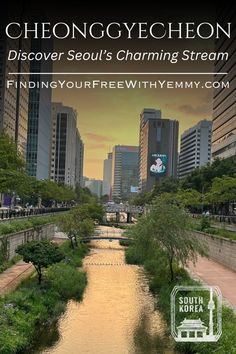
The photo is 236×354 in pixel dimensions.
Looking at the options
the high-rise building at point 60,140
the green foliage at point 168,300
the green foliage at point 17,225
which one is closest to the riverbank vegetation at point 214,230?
the green foliage at point 168,300

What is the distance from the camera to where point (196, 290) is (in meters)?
16.0

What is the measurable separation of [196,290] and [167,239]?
11425mm

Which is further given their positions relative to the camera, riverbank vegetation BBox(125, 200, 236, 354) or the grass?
the grass

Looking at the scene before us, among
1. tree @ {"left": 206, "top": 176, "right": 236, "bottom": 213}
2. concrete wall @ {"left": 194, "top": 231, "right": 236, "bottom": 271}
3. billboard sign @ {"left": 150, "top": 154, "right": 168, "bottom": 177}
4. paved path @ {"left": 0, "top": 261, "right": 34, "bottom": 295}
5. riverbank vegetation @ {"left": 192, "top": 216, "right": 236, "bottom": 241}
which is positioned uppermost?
billboard sign @ {"left": 150, "top": 154, "right": 168, "bottom": 177}

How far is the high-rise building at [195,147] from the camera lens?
6826 inches

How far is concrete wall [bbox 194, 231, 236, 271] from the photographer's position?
125 ft

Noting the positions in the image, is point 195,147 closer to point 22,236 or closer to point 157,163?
point 157,163

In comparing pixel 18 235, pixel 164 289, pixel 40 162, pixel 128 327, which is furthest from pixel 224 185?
pixel 40 162

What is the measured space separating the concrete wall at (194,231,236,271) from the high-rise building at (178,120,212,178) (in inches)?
5083

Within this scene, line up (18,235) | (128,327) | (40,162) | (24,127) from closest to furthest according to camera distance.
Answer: (128,327)
(18,235)
(24,127)
(40,162)

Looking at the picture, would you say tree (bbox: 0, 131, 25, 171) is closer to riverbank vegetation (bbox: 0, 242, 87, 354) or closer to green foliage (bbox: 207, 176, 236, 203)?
riverbank vegetation (bbox: 0, 242, 87, 354)

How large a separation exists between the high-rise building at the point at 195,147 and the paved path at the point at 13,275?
5624 inches

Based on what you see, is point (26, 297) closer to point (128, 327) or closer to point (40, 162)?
point (128, 327)

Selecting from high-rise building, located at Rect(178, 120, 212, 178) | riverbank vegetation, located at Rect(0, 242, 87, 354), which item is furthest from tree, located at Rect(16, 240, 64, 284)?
high-rise building, located at Rect(178, 120, 212, 178)
